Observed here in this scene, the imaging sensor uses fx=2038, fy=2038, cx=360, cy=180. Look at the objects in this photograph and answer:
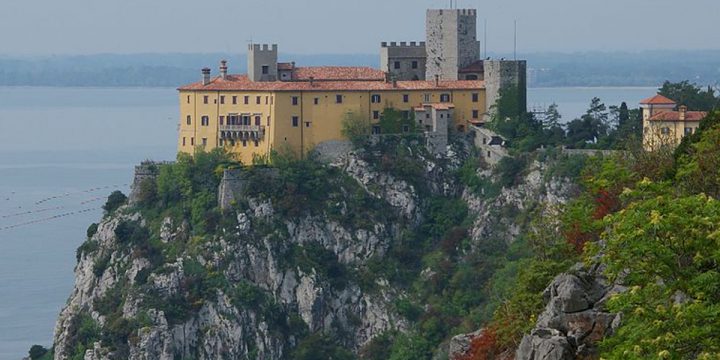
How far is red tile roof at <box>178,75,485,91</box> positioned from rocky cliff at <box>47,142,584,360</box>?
2375mm

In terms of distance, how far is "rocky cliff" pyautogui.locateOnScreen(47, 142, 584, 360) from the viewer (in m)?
73.4

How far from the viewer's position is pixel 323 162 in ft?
254

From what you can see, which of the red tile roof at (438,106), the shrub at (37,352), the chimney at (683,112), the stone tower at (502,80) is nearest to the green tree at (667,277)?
the chimney at (683,112)

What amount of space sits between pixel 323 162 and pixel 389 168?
8.28 ft

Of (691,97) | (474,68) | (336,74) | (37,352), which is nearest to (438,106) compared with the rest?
(474,68)

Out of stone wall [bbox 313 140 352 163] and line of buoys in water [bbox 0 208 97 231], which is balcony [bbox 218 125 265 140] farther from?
line of buoys in water [bbox 0 208 97 231]

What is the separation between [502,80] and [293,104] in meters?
8.13

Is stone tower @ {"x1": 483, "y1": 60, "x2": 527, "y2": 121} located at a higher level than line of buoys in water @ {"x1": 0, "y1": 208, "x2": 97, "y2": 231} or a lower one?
higher

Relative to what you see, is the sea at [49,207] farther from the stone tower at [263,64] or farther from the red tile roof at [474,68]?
the stone tower at [263,64]

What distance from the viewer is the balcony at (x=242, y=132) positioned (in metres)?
76.6

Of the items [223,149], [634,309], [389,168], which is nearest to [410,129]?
[389,168]

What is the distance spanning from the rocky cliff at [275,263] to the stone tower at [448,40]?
3.82 m

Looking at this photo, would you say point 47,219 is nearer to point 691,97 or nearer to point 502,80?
point 502,80

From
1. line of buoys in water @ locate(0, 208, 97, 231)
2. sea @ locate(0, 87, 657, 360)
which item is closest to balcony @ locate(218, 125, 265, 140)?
sea @ locate(0, 87, 657, 360)
